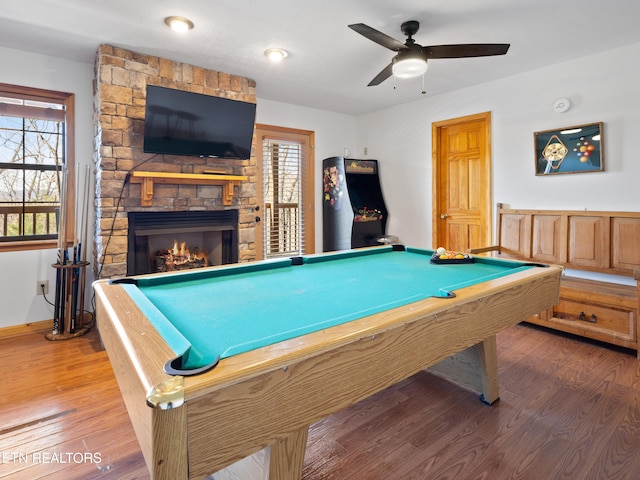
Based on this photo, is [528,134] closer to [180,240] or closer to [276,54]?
[276,54]

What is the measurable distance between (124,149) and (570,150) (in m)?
4.00

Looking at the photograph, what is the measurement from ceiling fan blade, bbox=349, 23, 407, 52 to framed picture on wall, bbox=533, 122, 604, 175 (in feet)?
6.48

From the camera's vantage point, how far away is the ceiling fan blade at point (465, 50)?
2.38 metres

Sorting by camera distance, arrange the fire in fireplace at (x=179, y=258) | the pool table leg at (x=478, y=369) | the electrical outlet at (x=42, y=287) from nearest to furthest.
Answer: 1. the pool table leg at (x=478, y=369)
2. the electrical outlet at (x=42, y=287)
3. the fire in fireplace at (x=179, y=258)

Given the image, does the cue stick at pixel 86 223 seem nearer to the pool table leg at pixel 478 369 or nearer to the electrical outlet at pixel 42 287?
the electrical outlet at pixel 42 287

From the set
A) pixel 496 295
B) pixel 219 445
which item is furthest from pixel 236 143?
pixel 219 445

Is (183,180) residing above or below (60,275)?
above

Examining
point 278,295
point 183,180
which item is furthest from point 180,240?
point 278,295

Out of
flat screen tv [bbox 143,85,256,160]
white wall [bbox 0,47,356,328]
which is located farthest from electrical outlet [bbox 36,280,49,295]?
flat screen tv [bbox 143,85,256,160]

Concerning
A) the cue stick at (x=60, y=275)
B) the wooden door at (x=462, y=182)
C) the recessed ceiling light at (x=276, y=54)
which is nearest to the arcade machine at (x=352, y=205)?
the wooden door at (x=462, y=182)

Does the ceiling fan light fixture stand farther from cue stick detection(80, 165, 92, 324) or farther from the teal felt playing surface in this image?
cue stick detection(80, 165, 92, 324)

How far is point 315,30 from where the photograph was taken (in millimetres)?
2729

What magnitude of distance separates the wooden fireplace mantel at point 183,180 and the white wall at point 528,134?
7.76ft

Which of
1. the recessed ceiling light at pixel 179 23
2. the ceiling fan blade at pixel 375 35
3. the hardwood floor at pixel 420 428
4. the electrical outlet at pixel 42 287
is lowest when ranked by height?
the hardwood floor at pixel 420 428
